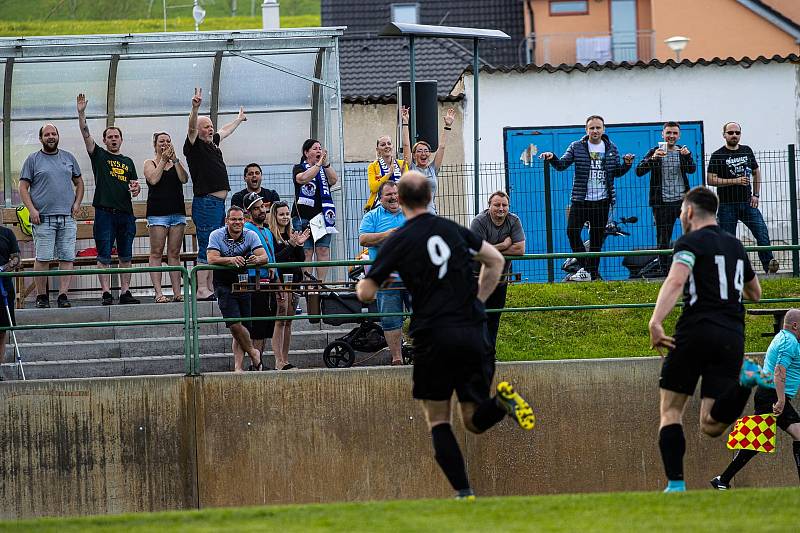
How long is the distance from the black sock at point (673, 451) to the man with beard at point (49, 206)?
26.3ft

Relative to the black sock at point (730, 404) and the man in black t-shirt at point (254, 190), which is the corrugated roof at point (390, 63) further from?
the black sock at point (730, 404)

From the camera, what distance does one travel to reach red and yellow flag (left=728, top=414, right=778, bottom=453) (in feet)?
38.4

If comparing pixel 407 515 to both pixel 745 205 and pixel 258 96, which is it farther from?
pixel 258 96

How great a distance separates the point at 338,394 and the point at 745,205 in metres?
6.64

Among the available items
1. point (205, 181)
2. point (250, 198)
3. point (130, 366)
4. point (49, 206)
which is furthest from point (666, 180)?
point (49, 206)

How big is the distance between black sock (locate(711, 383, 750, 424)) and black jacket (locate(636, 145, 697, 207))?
7498mm

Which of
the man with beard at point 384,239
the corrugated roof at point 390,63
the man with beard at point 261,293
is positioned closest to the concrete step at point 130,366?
the man with beard at point 261,293

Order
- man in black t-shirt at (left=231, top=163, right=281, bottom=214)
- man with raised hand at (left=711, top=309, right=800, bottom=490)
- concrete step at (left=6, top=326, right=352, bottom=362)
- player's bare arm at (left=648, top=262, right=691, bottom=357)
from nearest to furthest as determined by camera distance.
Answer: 1. player's bare arm at (left=648, top=262, right=691, bottom=357)
2. man with raised hand at (left=711, top=309, right=800, bottom=490)
3. concrete step at (left=6, top=326, right=352, bottom=362)
4. man in black t-shirt at (left=231, top=163, right=281, bottom=214)

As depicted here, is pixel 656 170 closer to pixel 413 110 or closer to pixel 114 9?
pixel 413 110

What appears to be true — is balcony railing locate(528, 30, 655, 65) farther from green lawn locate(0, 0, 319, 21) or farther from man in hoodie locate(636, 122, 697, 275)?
green lawn locate(0, 0, 319, 21)

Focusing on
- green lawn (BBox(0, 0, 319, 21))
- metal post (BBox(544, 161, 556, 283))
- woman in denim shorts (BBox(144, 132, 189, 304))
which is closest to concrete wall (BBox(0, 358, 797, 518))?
woman in denim shorts (BBox(144, 132, 189, 304))

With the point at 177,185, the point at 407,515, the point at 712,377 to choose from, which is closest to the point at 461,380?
the point at 407,515

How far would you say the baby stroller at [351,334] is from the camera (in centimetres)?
1304

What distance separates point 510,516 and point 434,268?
1.59 meters
